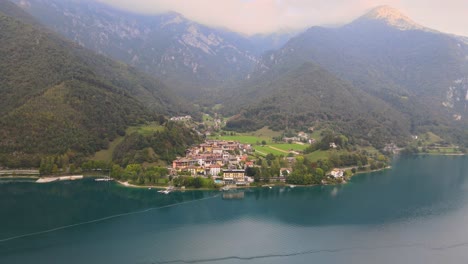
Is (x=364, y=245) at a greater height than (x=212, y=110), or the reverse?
(x=212, y=110)

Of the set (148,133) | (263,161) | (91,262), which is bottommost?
(91,262)

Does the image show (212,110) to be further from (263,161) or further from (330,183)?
(330,183)

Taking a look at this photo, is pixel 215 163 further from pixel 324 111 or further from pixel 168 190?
pixel 324 111

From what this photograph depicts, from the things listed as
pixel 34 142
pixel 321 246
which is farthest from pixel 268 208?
pixel 34 142

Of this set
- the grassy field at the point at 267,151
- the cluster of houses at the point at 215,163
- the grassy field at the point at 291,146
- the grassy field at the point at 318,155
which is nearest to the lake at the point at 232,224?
the cluster of houses at the point at 215,163

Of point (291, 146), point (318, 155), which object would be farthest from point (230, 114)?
point (318, 155)
